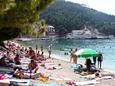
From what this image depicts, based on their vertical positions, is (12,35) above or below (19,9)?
below

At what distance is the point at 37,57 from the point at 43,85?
17.8m

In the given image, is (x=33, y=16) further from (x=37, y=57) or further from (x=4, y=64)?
(x=37, y=57)

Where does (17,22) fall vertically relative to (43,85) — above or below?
above

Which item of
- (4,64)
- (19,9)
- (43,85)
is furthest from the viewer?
(4,64)

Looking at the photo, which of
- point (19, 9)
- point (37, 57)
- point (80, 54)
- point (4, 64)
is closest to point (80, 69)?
point (80, 54)

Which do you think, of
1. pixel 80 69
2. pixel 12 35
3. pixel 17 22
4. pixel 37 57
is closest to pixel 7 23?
pixel 17 22

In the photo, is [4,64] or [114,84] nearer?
[114,84]

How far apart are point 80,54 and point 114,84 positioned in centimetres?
603

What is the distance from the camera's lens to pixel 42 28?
34.4 m

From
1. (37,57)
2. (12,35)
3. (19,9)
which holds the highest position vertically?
(19,9)

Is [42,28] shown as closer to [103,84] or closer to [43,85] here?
[103,84]

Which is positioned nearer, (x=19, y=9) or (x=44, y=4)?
(x=19, y=9)

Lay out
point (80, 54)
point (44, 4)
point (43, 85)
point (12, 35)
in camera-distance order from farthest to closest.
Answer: point (12, 35), point (80, 54), point (44, 4), point (43, 85)

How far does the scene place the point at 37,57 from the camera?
34094 millimetres
